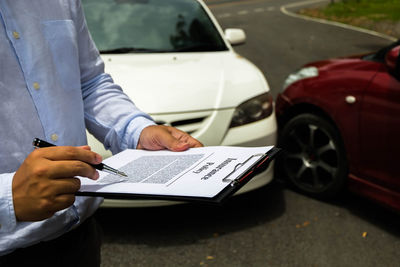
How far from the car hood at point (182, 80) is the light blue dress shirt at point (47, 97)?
1726 millimetres

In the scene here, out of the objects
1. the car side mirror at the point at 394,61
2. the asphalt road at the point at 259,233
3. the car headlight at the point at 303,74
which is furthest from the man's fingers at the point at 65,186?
the car headlight at the point at 303,74

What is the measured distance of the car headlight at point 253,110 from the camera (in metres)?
3.48

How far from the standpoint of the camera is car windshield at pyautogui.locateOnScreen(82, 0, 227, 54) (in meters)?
4.21

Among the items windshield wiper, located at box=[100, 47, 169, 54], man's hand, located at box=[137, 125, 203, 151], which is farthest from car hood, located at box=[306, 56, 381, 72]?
man's hand, located at box=[137, 125, 203, 151]

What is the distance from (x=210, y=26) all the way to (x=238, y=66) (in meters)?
0.82

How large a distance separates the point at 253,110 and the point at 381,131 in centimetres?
90

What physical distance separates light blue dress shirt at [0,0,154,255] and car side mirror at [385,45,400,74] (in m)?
2.35

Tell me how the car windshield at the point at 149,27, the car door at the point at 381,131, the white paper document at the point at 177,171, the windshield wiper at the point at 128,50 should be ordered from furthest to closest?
the car windshield at the point at 149,27 < the windshield wiper at the point at 128,50 < the car door at the point at 381,131 < the white paper document at the point at 177,171

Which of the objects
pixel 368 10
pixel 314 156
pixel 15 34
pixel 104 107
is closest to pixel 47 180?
pixel 15 34

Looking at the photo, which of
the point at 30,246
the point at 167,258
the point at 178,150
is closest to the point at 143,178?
the point at 178,150

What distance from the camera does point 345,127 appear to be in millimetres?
3631

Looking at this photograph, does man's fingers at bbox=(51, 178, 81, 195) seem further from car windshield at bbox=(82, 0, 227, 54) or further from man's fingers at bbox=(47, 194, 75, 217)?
car windshield at bbox=(82, 0, 227, 54)

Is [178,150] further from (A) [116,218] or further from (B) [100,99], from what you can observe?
(A) [116,218]

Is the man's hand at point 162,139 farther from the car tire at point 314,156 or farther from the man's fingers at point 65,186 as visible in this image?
the car tire at point 314,156
